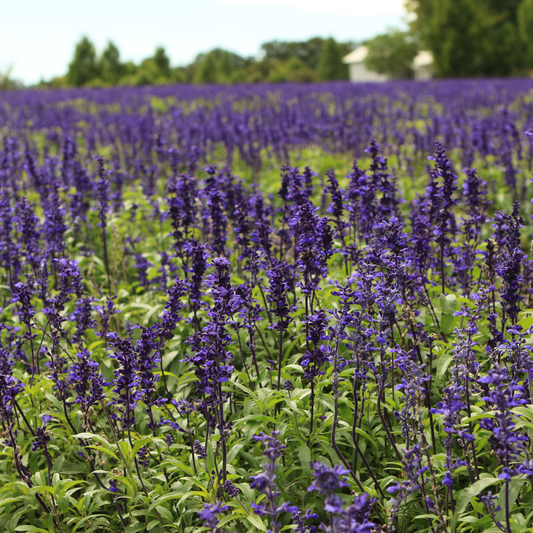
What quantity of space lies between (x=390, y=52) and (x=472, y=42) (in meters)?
20.5

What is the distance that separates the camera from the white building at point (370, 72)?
90375 mm

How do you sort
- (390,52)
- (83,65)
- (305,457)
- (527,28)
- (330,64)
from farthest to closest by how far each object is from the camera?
(390,52) → (330,64) → (83,65) → (527,28) → (305,457)

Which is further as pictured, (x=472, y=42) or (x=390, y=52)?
(x=390, y=52)

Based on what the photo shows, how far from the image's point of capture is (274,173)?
36.8ft

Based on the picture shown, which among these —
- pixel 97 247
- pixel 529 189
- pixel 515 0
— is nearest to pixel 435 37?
pixel 515 0

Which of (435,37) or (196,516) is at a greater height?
(435,37)

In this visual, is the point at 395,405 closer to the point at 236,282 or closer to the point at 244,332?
the point at 244,332

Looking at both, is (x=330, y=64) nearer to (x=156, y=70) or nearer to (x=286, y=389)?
(x=156, y=70)

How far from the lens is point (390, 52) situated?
72938mm

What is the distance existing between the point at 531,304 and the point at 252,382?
285 cm

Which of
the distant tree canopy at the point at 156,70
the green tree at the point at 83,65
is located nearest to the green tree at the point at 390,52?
the distant tree canopy at the point at 156,70

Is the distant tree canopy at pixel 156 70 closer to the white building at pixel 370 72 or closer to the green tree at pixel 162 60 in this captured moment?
the green tree at pixel 162 60

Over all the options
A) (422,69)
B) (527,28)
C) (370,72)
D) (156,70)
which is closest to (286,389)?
(156,70)

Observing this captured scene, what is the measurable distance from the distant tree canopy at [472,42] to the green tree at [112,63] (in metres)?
33.2
